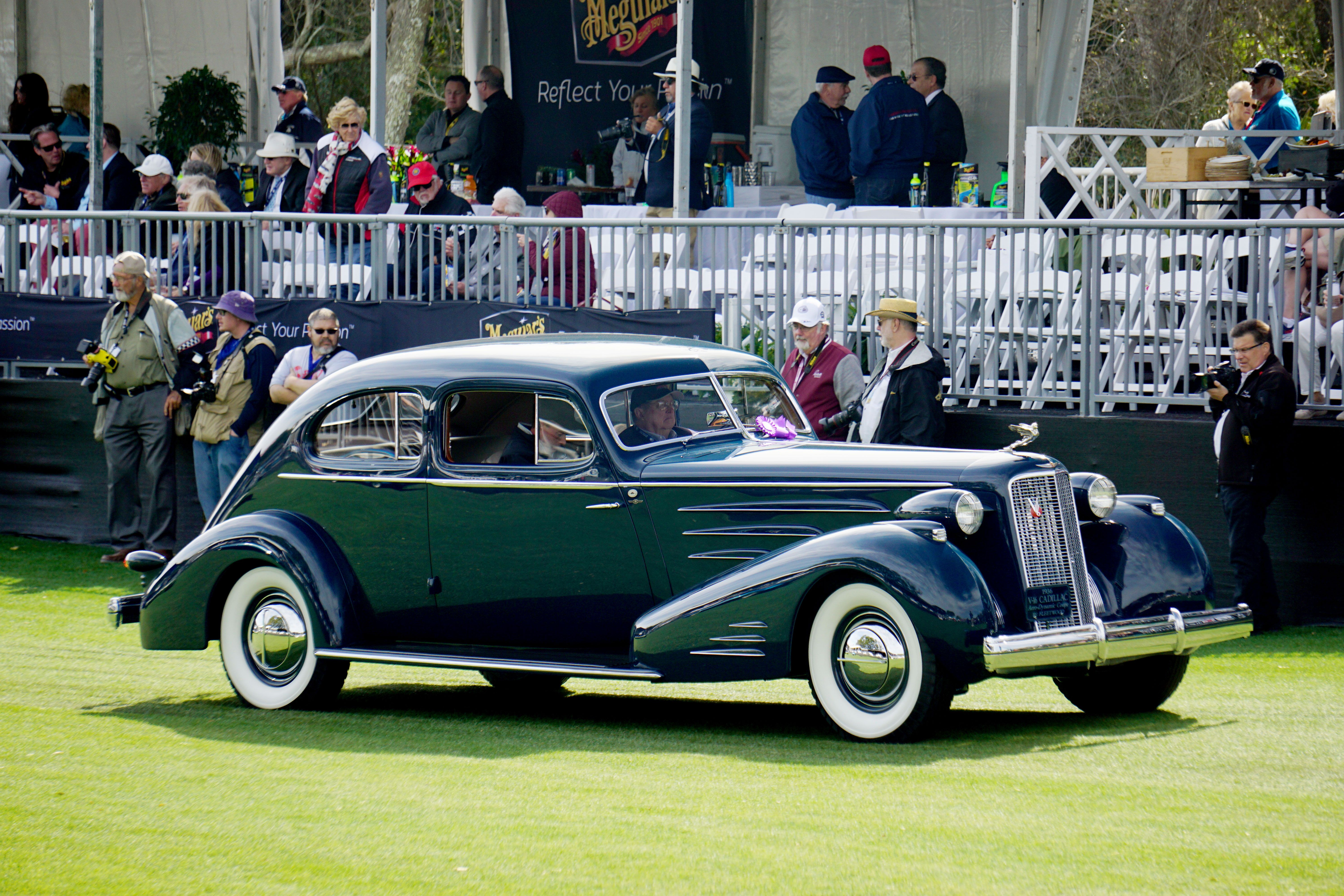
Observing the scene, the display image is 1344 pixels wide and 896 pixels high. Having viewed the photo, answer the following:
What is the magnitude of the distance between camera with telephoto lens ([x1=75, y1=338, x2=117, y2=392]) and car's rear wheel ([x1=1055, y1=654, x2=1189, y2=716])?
8.00m

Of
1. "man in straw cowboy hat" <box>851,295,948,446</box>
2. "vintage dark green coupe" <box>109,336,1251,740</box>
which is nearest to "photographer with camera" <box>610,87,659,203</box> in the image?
"man in straw cowboy hat" <box>851,295,948,446</box>

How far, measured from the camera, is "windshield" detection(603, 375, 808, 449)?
7754mm

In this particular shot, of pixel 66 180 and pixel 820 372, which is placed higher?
pixel 66 180

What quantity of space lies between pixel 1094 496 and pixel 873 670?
4.63 ft

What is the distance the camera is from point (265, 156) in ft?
49.2

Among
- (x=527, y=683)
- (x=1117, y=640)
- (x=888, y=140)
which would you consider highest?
(x=888, y=140)

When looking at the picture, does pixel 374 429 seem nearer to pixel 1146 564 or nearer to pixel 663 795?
pixel 663 795

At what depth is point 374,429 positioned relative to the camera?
8219mm

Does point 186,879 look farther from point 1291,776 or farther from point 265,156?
point 265,156

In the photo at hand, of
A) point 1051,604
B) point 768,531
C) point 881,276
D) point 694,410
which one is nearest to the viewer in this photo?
point 1051,604

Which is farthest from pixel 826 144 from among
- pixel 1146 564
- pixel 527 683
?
pixel 1146 564

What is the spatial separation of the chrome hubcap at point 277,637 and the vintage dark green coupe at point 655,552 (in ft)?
0.04

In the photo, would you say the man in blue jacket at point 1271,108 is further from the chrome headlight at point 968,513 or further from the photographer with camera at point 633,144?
the chrome headlight at point 968,513

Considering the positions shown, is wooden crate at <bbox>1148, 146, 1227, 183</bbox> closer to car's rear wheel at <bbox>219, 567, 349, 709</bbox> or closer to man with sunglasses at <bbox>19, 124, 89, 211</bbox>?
car's rear wheel at <bbox>219, 567, 349, 709</bbox>
